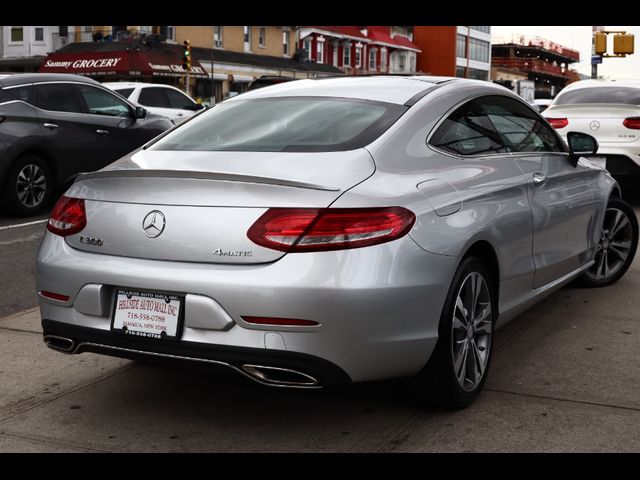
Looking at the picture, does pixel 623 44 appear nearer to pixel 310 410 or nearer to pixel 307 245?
pixel 310 410

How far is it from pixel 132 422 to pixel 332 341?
3.68 ft

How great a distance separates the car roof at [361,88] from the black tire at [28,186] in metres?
6.12

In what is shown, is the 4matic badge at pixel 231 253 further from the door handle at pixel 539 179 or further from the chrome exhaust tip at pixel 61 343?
the door handle at pixel 539 179

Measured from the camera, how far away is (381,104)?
4438 mm

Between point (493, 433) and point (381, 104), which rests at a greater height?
point (381, 104)

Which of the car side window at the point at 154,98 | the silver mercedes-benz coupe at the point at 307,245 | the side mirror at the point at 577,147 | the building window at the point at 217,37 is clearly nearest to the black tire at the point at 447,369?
the silver mercedes-benz coupe at the point at 307,245

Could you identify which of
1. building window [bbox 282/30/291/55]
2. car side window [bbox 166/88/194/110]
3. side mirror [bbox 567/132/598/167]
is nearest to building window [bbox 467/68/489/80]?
building window [bbox 282/30/291/55]

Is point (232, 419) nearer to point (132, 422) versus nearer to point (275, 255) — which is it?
point (132, 422)

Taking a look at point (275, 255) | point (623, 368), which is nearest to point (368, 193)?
point (275, 255)

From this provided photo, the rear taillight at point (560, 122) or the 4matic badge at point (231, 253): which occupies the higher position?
the rear taillight at point (560, 122)

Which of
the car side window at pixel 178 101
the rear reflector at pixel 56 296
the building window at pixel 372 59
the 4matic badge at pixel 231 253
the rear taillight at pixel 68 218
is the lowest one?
the rear reflector at pixel 56 296

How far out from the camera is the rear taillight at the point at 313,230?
11.6ft

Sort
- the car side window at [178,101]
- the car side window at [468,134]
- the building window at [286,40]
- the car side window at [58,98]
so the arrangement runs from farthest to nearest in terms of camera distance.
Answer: the building window at [286,40]
the car side window at [178,101]
the car side window at [58,98]
the car side window at [468,134]
